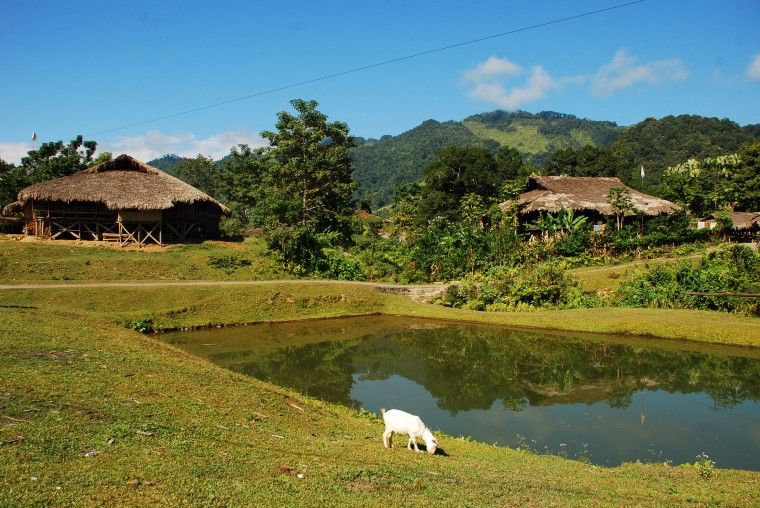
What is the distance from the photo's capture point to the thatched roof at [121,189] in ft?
105

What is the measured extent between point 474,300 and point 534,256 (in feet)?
21.1

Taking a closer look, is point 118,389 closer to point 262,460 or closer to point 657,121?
point 262,460

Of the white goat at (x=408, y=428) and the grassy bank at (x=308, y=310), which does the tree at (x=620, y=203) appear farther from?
the white goat at (x=408, y=428)

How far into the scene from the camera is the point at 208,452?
7293 mm

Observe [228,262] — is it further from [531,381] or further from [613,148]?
[613,148]

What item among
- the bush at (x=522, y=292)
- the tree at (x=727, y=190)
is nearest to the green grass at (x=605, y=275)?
the bush at (x=522, y=292)

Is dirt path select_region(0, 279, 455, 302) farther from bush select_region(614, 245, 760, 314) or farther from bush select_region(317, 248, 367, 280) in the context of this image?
bush select_region(614, 245, 760, 314)

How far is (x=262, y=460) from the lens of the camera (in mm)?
7297

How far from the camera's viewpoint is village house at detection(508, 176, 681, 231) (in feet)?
119

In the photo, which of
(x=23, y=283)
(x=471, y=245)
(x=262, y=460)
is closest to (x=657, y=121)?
(x=471, y=245)

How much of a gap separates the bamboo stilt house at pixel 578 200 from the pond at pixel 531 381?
15817 mm

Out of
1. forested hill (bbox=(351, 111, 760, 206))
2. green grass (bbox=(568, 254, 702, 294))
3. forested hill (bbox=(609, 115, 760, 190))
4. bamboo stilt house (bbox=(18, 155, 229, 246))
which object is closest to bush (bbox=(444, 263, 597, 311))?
green grass (bbox=(568, 254, 702, 294))

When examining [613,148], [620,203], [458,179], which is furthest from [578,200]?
[613,148]

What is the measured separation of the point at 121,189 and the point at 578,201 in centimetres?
2757
